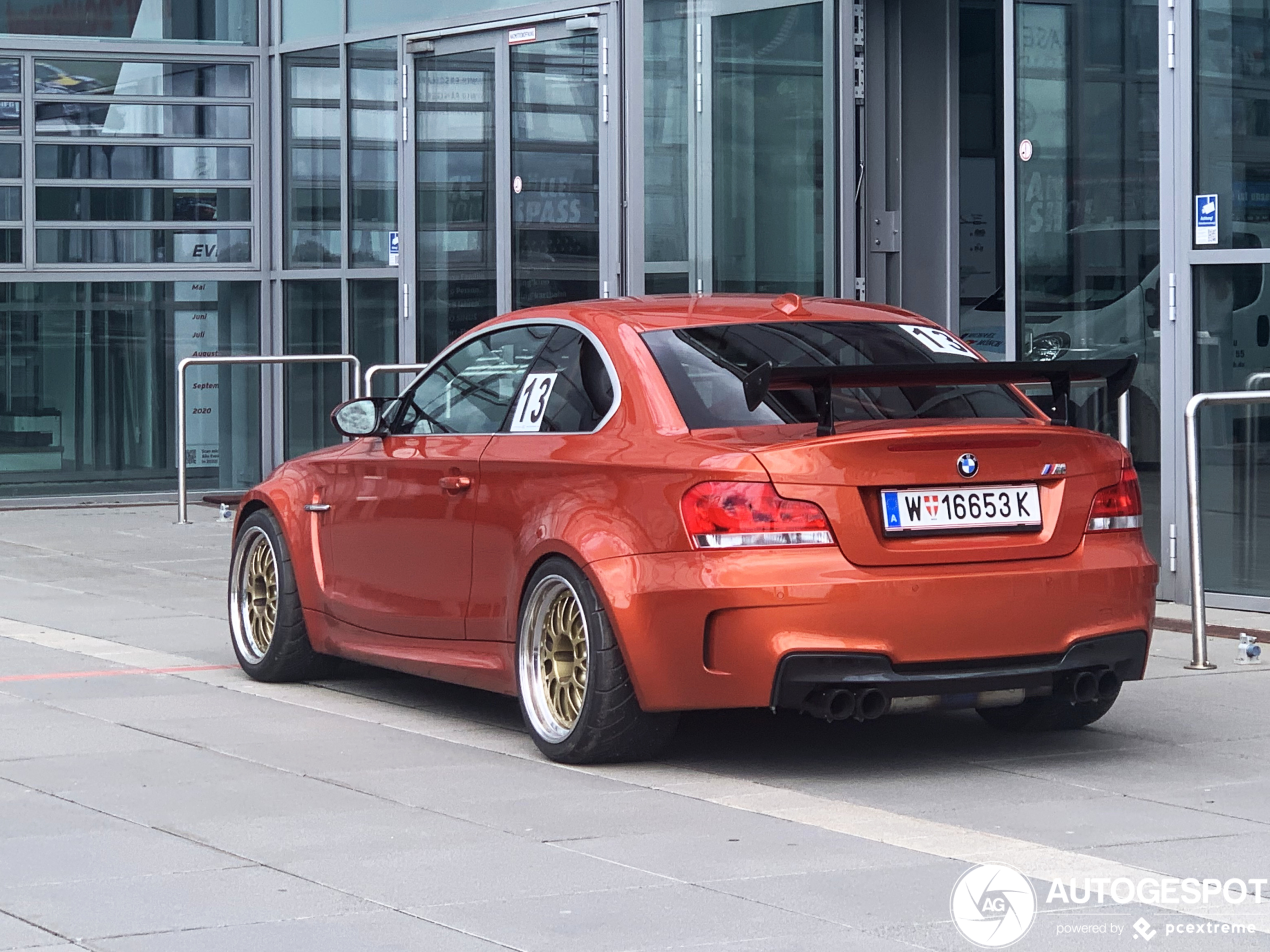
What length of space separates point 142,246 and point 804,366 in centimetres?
1209

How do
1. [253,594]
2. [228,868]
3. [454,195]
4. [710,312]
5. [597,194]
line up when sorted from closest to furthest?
[228,868] < [710,312] < [253,594] < [597,194] < [454,195]

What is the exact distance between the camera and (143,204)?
17.7 meters

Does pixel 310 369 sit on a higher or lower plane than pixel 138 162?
lower

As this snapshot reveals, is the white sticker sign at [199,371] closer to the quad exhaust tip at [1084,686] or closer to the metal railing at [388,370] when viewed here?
the metal railing at [388,370]

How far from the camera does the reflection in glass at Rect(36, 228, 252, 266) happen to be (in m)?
17.4

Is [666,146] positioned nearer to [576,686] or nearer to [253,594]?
[253,594]

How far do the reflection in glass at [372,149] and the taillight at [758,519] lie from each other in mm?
11051

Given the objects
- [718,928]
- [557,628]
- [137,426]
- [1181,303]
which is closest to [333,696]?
[557,628]

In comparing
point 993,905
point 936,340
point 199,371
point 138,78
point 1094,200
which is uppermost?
point 138,78

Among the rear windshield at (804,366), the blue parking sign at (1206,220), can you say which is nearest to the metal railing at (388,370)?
the blue parking sign at (1206,220)

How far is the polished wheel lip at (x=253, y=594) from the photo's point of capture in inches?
338

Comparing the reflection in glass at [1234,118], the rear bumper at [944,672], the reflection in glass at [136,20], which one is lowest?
the rear bumper at [944,672]

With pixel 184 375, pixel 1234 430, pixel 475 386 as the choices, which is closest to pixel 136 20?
pixel 184 375

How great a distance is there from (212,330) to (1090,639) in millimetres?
12824
